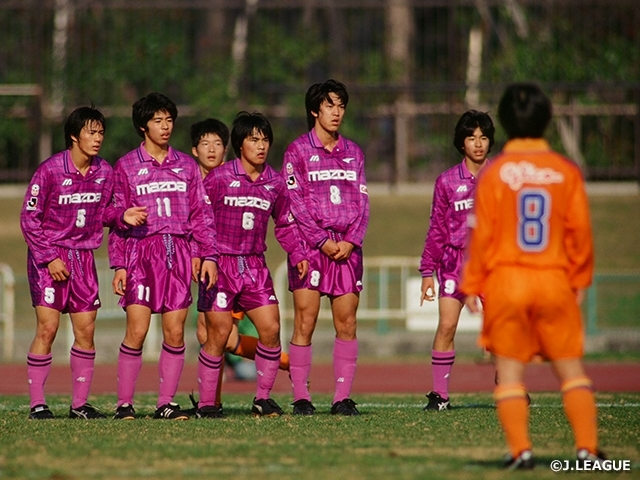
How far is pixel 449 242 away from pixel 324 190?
1.15 metres

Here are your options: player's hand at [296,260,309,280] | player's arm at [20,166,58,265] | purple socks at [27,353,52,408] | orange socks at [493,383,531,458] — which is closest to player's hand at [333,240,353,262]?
player's hand at [296,260,309,280]

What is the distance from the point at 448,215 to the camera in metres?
10.1

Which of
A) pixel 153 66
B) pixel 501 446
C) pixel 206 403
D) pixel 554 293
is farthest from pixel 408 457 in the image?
A: pixel 153 66

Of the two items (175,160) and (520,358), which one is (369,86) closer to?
(175,160)

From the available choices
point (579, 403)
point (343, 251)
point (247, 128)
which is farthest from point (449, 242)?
point (579, 403)

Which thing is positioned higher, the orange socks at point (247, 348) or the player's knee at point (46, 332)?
the player's knee at point (46, 332)

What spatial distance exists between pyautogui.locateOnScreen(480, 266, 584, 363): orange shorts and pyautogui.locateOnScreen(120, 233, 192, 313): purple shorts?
10.8ft

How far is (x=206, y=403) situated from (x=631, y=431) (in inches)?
125

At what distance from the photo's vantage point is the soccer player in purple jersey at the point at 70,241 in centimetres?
Answer: 938

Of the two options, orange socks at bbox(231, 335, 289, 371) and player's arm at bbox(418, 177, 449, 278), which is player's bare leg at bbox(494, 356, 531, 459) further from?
orange socks at bbox(231, 335, 289, 371)

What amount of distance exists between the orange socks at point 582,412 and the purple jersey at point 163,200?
3.49 meters

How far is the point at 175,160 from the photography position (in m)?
9.49

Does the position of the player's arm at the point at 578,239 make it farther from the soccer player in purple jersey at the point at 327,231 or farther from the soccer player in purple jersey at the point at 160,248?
the soccer player in purple jersey at the point at 160,248

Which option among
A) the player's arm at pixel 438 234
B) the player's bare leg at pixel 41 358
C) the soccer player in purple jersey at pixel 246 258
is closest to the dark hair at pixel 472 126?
the player's arm at pixel 438 234
